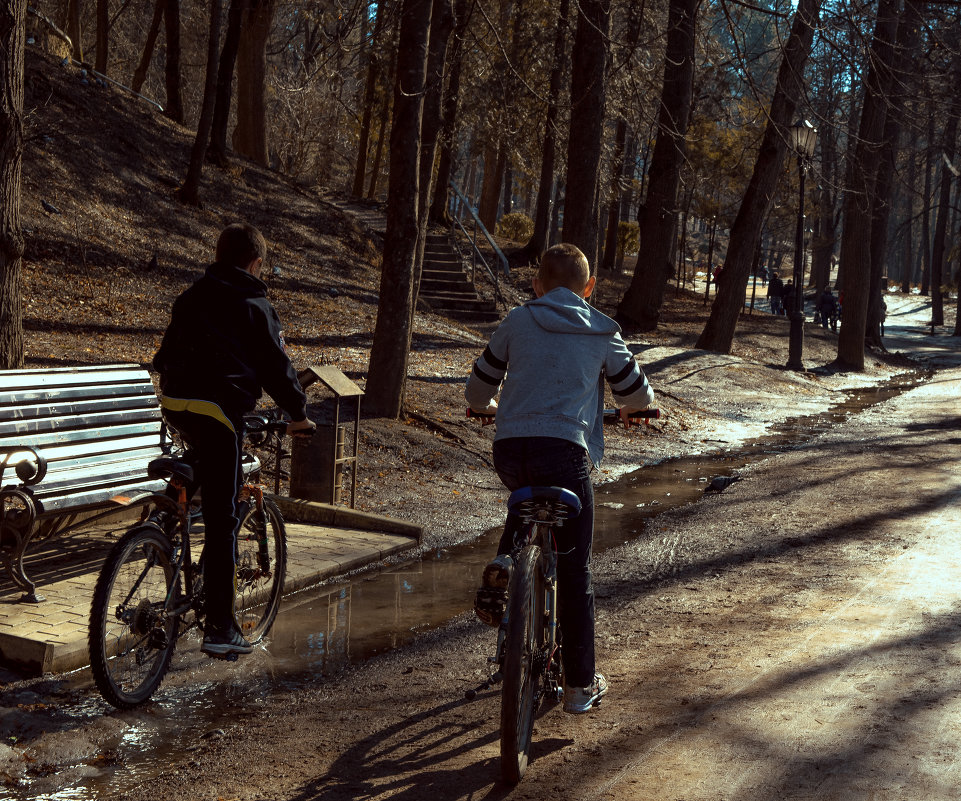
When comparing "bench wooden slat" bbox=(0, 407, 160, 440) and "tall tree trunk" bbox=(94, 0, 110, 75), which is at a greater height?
"tall tree trunk" bbox=(94, 0, 110, 75)

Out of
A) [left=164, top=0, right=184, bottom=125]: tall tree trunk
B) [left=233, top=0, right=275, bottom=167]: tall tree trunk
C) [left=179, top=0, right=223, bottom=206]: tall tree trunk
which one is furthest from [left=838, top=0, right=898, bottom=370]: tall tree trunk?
[left=164, top=0, right=184, bottom=125]: tall tree trunk

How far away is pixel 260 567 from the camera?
556cm

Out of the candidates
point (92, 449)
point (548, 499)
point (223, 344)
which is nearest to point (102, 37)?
point (92, 449)

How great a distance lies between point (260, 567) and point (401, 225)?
612cm

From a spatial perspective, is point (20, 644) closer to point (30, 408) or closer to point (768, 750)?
point (30, 408)

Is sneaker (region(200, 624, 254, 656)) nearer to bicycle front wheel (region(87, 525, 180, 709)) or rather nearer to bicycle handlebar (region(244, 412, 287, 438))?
bicycle front wheel (region(87, 525, 180, 709))

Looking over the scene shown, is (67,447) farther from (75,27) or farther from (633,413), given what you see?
(75,27)

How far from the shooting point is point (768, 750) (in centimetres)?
405

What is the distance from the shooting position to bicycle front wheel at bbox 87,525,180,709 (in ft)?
14.2

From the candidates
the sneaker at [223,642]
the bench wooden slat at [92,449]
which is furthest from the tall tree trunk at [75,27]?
the sneaker at [223,642]

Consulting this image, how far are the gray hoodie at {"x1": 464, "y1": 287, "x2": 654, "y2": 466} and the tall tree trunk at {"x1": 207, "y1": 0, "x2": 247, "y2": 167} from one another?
67.1 ft

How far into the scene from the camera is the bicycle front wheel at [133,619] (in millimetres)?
4328

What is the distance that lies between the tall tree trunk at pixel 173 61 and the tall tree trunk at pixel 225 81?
1.36 m

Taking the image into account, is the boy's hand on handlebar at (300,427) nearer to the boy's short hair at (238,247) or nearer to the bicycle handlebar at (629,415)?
the boy's short hair at (238,247)
